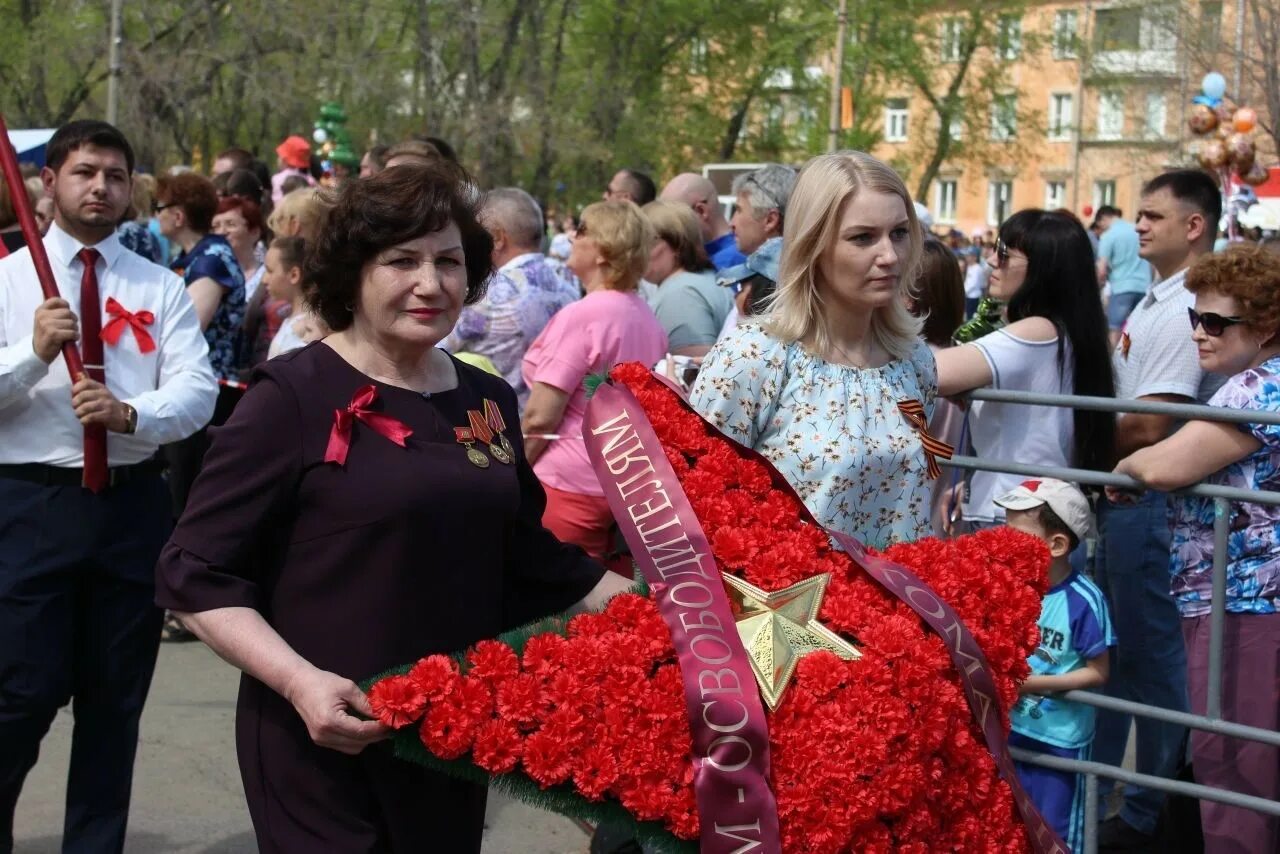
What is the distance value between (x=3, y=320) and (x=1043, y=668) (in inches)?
125

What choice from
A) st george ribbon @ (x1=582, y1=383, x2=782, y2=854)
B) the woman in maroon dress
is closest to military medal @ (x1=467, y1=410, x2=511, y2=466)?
the woman in maroon dress

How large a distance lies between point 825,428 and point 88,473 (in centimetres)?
213

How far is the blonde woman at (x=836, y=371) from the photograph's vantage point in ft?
11.3

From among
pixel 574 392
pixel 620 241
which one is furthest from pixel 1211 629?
pixel 620 241

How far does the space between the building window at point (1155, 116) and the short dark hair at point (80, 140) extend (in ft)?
105

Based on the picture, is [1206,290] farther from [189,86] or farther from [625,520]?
[189,86]

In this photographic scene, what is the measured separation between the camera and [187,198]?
7.70 meters

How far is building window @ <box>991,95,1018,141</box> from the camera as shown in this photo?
47.3m

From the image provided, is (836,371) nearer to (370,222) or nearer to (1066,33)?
(370,222)

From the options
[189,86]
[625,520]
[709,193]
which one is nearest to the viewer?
[625,520]

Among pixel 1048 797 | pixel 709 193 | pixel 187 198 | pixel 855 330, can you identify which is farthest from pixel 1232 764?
pixel 187 198

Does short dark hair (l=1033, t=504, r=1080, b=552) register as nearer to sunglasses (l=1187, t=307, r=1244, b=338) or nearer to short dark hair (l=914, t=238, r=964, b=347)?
sunglasses (l=1187, t=307, r=1244, b=338)

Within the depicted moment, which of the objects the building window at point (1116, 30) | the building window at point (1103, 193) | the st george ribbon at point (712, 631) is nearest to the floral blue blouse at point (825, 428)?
the st george ribbon at point (712, 631)

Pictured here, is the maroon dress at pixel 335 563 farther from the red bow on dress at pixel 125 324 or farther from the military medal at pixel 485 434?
the red bow on dress at pixel 125 324
